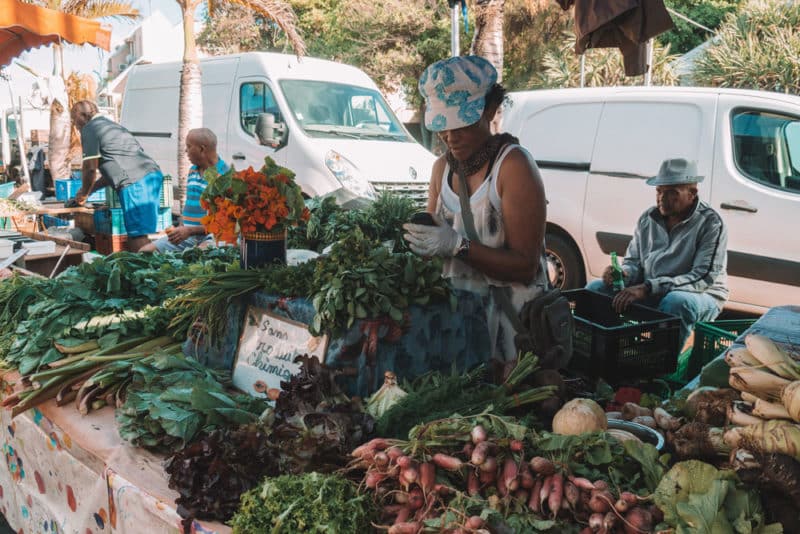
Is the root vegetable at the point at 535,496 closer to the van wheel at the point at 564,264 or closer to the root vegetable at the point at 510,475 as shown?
the root vegetable at the point at 510,475

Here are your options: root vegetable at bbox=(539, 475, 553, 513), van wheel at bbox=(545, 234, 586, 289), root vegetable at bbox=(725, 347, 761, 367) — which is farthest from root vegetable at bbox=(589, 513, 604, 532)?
van wheel at bbox=(545, 234, 586, 289)

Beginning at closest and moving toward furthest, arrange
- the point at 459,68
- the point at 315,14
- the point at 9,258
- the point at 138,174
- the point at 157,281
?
the point at 459,68 < the point at 157,281 < the point at 9,258 < the point at 138,174 < the point at 315,14

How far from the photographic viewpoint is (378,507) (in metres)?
1.60

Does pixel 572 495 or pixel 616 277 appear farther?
pixel 616 277

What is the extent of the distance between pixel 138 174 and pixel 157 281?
4.40 meters

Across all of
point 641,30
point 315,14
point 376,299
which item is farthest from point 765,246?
point 315,14

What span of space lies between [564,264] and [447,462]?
18.8 feet

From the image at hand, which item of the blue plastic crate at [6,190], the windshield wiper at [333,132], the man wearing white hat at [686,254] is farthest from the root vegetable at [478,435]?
the blue plastic crate at [6,190]

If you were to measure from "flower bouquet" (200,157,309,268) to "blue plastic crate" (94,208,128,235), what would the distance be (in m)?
4.74

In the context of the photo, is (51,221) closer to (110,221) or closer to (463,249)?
(110,221)

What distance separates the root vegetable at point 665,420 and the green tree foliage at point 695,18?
97.1ft

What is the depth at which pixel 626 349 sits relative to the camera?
3.05m

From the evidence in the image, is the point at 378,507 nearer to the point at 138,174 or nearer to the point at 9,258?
the point at 9,258

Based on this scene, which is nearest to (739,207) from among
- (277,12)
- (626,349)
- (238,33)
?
(626,349)
